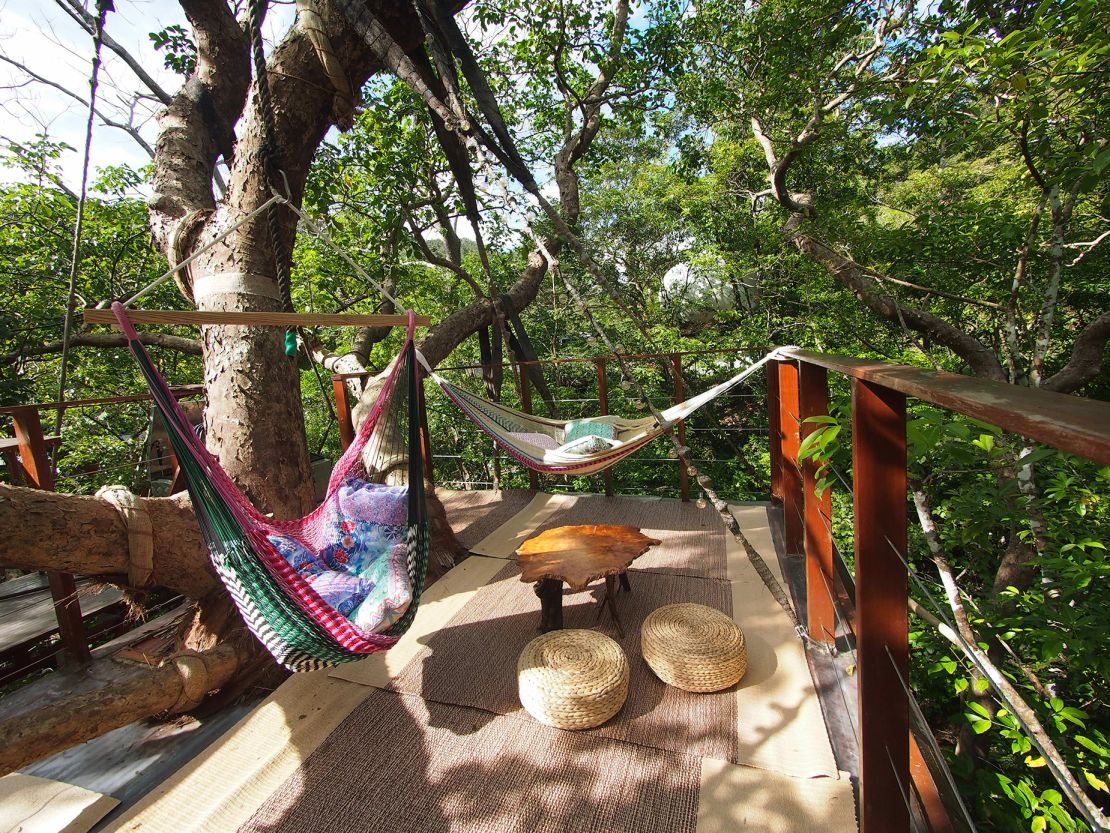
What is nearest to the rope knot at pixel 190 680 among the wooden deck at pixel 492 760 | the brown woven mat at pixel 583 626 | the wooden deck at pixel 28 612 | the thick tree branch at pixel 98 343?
the wooden deck at pixel 492 760

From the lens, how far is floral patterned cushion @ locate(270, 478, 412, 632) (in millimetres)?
1635

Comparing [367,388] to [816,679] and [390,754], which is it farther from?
[816,679]

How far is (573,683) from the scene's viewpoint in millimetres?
1468

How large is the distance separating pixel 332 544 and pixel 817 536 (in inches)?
70.5

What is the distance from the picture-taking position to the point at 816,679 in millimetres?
1509

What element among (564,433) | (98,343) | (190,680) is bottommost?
(190,680)

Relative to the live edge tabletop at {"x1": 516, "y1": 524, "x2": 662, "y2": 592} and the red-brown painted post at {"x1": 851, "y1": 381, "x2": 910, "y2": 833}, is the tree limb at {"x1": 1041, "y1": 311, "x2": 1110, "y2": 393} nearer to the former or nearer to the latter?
the live edge tabletop at {"x1": 516, "y1": 524, "x2": 662, "y2": 592}

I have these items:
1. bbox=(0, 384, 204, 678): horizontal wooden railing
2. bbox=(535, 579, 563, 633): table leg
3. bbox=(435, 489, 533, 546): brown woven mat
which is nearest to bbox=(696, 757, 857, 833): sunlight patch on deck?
bbox=(535, 579, 563, 633): table leg

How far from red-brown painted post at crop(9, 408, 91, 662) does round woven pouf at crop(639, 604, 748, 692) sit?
2.04 meters

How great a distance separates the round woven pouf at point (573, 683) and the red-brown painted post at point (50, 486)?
1.62 metres

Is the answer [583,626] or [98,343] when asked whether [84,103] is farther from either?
[583,626]

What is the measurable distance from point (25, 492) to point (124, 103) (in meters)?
5.65

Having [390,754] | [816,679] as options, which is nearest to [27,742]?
[390,754]

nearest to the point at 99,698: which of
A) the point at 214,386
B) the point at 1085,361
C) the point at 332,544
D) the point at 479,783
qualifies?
the point at 332,544
